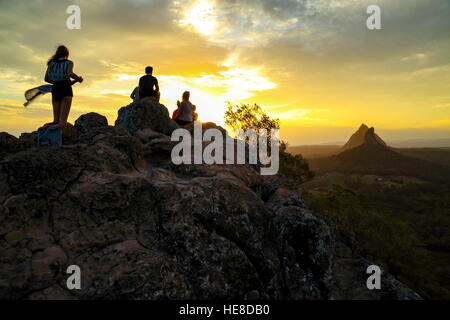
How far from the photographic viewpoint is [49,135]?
11.9 m

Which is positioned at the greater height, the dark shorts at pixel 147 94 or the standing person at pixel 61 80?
the dark shorts at pixel 147 94

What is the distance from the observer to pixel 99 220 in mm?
9930

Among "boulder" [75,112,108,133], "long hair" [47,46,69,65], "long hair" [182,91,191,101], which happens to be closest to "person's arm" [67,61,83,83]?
"long hair" [47,46,69,65]

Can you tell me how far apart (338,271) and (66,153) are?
1226 centimetres

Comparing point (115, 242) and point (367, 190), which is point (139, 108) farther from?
point (367, 190)

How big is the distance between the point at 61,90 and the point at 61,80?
16.5 inches

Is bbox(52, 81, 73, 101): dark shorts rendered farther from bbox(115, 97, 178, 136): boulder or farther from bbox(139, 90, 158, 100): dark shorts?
bbox(139, 90, 158, 100): dark shorts

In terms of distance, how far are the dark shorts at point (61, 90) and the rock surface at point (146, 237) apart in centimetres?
223

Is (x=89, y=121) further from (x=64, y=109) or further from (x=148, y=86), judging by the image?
(x=64, y=109)

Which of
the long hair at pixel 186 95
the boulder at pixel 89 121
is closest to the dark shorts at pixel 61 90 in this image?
the boulder at pixel 89 121

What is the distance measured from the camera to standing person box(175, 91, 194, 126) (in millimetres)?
22578

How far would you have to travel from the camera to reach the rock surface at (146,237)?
835 cm

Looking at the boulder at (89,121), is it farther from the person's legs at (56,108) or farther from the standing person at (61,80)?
the standing person at (61,80)

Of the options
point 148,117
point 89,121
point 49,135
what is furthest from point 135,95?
point 49,135
